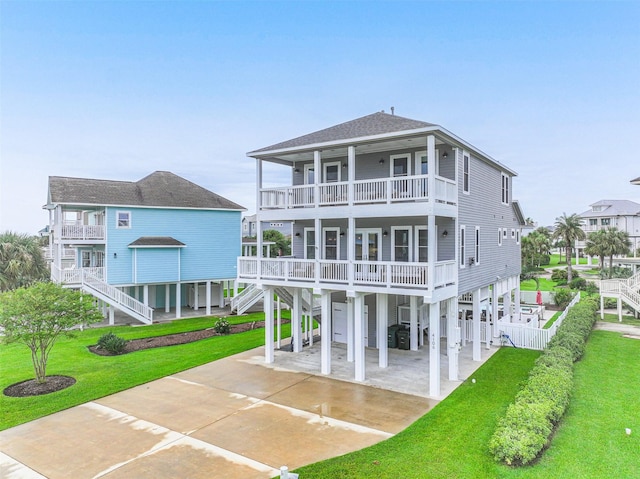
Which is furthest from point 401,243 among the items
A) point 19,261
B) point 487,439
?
point 19,261

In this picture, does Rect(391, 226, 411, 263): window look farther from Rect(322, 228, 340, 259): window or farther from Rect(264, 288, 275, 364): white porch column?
Rect(264, 288, 275, 364): white porch column

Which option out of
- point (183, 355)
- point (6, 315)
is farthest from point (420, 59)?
point (6, 315)

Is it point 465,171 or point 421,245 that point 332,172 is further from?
point 465,171

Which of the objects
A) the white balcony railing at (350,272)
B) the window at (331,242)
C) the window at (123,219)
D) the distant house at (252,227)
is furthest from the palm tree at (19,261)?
the window at (331,242)

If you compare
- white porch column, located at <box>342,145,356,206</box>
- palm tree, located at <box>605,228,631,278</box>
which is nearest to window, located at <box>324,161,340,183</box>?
white porch column, located at <box>342,145,356,206</box>

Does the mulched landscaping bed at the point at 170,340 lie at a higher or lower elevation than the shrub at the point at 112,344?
lower

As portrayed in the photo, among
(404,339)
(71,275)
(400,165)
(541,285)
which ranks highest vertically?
(400,165)

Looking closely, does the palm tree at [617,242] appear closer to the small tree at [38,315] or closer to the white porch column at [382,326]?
the white porch column at [382,326]
